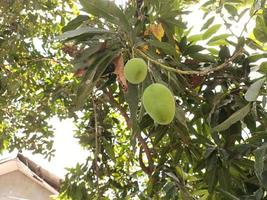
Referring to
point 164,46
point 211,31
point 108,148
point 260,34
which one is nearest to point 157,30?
point 164,46

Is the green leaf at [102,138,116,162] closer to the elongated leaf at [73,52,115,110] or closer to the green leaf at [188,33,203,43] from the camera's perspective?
the green leaf at [188,33,203,43]

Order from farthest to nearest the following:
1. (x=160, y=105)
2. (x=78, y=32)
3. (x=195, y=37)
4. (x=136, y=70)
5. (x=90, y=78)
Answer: (x=195, y=37) → (x=90, y=78) → (x=78, y=32) → (x=136, y=70) → (x=160, y=105)

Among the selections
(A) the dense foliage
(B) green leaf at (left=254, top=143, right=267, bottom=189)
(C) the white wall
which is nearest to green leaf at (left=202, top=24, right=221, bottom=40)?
(A) the dense foliage

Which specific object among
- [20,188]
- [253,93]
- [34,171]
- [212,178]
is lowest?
[20,188]

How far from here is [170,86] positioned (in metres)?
1.58

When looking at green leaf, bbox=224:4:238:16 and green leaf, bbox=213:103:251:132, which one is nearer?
green leaf, bbox=213:103:251:132

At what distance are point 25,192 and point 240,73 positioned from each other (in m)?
7.41

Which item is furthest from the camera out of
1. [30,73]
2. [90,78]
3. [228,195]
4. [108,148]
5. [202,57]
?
[30,73]

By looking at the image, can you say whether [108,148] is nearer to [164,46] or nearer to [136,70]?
[164,46]

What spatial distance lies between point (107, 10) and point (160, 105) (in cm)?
44

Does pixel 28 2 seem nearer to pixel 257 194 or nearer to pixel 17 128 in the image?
pixel 17 128

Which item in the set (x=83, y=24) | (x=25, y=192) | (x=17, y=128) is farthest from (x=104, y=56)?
(x=25, y=192)

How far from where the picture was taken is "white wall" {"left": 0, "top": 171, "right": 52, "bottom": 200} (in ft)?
27.5

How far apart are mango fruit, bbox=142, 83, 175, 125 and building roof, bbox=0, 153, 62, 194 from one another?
686 cm
